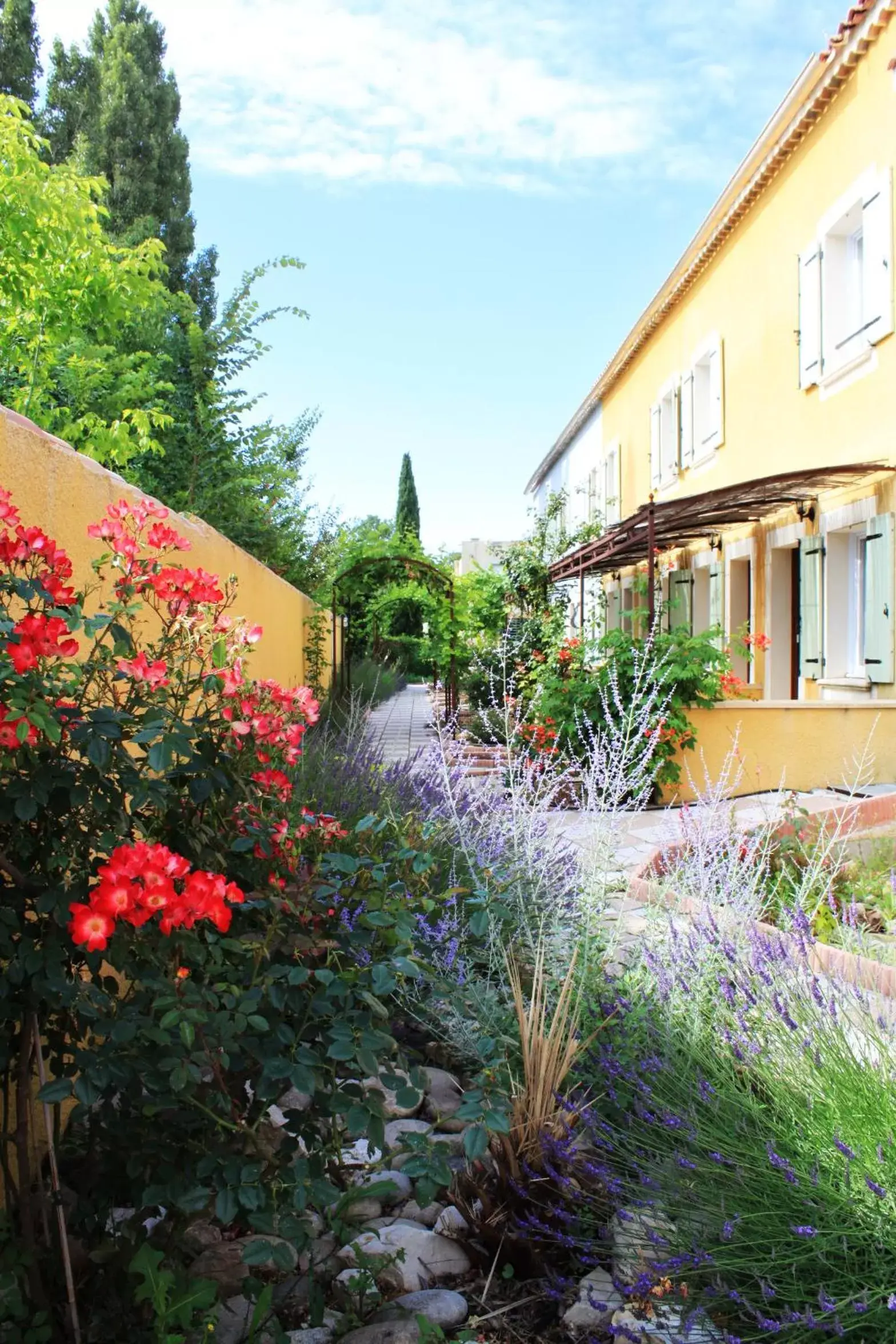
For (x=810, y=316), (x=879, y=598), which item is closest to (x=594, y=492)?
(x=810, y=316)

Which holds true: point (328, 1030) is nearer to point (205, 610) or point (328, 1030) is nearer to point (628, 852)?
point (205, 610)

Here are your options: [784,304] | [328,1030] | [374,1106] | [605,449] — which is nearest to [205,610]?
[328,1030]

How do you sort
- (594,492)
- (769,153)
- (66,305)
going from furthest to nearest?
(594,492)
(769,153)
(66,305)

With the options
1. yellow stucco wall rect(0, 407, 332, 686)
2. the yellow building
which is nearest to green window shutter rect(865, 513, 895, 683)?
the yellow building

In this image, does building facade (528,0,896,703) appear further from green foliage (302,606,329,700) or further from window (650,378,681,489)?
green foliage (302,606,329,700)

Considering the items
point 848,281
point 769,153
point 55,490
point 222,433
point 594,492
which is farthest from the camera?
point 594,492

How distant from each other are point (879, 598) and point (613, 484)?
359 inches

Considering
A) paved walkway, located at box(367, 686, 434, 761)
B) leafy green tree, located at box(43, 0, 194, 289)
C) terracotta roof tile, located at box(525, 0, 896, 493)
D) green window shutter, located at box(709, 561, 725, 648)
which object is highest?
leafy green tree, located at box(43, 0, 194, 289)

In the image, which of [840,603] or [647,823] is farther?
[840,603]

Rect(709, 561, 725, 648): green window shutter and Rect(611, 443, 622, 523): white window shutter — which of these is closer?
Rect(709, 561, 725, 648): green window shutter

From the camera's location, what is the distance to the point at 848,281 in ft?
27.4

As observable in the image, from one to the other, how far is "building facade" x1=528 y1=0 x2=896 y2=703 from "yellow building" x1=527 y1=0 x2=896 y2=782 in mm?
18

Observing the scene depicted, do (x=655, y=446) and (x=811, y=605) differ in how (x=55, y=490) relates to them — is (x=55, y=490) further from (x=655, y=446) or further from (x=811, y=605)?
(x=655, y=446)

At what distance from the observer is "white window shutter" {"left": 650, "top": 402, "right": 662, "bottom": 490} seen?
13.5 meters
